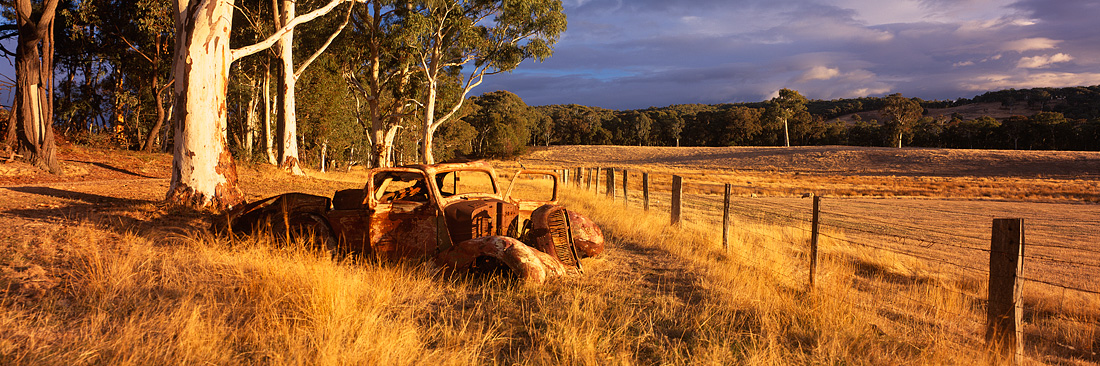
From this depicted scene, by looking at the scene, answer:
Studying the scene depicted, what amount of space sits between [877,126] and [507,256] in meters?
111

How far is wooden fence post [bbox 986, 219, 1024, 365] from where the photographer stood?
13.7ft

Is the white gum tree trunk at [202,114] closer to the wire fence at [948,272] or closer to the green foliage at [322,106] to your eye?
the wire fence at [948,272]

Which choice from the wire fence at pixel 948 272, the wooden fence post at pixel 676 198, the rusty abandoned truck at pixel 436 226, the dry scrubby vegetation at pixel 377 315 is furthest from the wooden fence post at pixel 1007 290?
the wooden fence post at pixel 676 198

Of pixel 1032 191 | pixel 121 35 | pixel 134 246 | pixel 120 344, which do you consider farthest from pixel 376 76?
pixel 1032 191

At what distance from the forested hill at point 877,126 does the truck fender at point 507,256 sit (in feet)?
322

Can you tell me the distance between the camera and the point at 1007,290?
424cm

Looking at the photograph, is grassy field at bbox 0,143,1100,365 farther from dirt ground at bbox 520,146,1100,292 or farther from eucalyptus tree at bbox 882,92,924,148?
eucalyptus tree at bbox 882,92,924,148

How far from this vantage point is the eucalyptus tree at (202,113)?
930 centimetres

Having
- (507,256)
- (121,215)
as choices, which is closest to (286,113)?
(121,215)

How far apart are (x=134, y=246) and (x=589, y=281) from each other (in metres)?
4.97

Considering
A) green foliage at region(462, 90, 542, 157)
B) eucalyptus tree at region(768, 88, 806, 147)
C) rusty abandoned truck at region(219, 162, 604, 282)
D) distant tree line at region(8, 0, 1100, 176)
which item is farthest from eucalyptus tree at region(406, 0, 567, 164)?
eucalyptus tree at region(768, 88, 806, 147)

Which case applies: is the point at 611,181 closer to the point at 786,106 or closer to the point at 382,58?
the point at 382,58

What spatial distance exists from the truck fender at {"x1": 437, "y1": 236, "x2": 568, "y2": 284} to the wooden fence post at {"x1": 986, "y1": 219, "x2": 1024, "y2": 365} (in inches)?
147

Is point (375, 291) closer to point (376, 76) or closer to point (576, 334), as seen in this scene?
point (576, 334)
